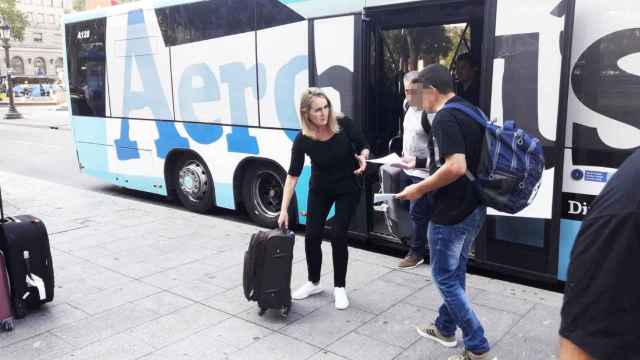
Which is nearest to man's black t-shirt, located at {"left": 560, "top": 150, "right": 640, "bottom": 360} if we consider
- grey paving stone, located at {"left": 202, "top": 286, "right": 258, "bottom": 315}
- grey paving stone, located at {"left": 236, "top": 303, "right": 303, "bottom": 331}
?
grey paving stone, located at {"left": 236, "top": 303, "right": 303, "bottom": 331}

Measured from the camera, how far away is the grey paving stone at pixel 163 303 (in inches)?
179

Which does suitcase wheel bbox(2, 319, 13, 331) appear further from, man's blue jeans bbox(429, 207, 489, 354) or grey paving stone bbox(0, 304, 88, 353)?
man's blue jeans bbox(429, 207, 489, 354)

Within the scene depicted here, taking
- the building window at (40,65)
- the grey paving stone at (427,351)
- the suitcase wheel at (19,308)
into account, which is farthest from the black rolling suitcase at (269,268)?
the building window at (40,65)

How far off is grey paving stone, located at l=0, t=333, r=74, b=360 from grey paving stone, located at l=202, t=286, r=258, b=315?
1.15 meters

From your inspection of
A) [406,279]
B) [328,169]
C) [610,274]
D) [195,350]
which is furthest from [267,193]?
[610,274]

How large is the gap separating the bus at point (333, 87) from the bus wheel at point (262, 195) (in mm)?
22

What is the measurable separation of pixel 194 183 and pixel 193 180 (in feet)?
0.15

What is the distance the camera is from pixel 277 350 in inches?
150

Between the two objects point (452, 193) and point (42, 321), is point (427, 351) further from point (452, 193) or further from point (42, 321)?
point (42, 321)

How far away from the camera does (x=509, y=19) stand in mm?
4391

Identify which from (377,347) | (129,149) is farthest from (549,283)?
(129,149)

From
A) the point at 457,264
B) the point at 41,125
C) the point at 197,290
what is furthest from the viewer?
the point at 41,125

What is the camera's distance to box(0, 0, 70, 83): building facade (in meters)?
89.3

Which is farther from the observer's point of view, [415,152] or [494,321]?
[415,152]
